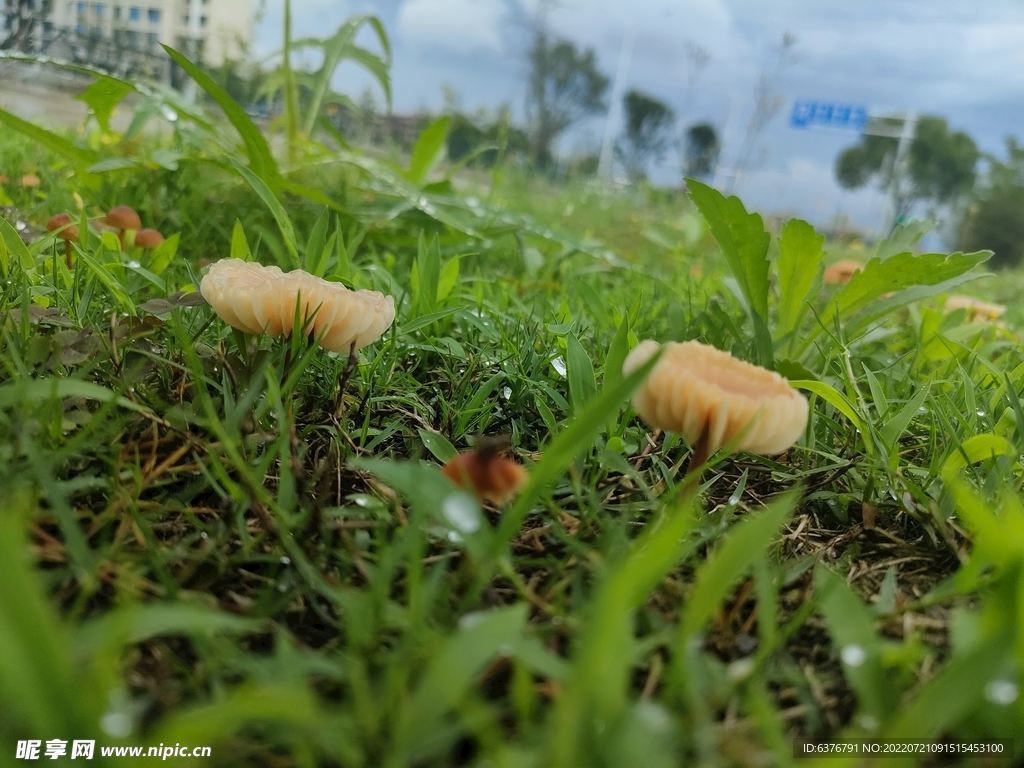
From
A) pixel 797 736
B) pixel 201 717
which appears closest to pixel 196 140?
pixel 201 717

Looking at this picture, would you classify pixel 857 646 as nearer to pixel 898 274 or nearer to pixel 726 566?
pixel 726 566

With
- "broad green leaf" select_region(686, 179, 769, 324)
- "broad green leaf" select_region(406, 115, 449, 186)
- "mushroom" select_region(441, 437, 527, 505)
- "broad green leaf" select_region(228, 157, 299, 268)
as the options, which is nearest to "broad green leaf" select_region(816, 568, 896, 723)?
"mushroom" select_region(441, 437, 527, 505)

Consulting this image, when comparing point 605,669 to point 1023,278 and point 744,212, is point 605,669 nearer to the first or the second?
point 744,212

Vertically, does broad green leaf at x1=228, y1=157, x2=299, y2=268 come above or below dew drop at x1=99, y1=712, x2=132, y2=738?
above

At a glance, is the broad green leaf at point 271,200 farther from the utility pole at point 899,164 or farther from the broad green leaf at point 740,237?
the utility pole at point 899,164

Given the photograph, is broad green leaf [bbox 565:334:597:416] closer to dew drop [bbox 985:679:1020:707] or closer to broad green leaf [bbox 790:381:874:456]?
broad green leaf [bbox 790:381:874:456]

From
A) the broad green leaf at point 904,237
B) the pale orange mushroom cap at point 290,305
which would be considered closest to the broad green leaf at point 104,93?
the pale orange mushroom cap at point 290,305
